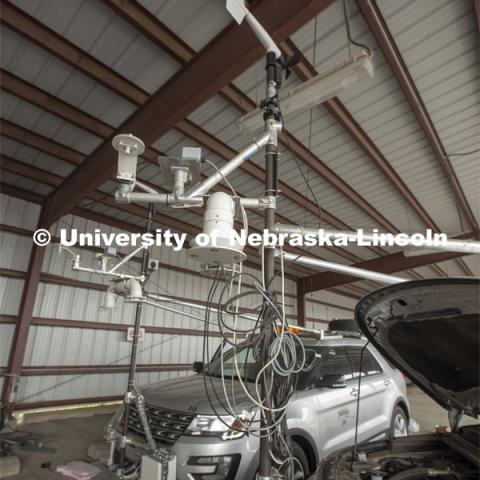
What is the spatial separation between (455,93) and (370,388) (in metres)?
3.88

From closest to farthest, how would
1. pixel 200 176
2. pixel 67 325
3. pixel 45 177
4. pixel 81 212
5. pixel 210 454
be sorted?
pixel 200 176
pixel 210 454
pixel 45 177
pixel 67 325
pixel 81 212

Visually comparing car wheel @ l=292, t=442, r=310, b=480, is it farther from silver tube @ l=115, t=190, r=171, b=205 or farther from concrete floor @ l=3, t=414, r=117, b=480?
silver tube @ l=115, t=190, r=171, b=205

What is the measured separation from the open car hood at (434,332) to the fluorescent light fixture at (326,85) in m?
1.49

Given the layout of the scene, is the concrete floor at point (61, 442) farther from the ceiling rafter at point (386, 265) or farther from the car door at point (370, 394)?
the ceiling rafter at point (386, 265)

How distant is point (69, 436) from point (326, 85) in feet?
17.9

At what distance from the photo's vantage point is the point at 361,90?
4164mm

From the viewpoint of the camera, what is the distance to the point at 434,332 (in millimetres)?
1510

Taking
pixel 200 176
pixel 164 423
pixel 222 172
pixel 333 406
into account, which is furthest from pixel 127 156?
pixel 333 406

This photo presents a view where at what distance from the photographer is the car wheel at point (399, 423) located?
147 inches

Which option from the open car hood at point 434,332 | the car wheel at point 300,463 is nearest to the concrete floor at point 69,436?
the car wheel at point 300,463

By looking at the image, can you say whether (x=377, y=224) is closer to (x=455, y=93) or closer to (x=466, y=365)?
(x=455, y=93)

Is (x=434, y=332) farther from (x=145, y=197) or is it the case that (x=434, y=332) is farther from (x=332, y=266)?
(x=145, y=197)

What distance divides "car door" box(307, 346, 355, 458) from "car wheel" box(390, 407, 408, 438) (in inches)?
39.1

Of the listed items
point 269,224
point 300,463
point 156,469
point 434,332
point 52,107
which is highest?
point 52,107
